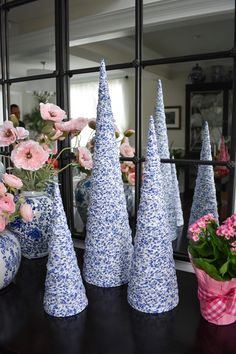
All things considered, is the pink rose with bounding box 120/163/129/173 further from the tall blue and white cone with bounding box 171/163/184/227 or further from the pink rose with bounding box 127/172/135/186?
the tall blue and white cone with bounding box 171/163/184/227

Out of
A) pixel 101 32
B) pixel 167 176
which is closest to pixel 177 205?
pixel 167 176

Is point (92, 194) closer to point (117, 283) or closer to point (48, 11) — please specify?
point (117, 283)

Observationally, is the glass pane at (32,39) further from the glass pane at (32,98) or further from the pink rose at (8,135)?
the pink rose at (8,135)

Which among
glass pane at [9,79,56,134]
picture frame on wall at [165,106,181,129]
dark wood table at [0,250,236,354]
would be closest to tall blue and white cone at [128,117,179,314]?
dark wood table at [0,250,236,354]

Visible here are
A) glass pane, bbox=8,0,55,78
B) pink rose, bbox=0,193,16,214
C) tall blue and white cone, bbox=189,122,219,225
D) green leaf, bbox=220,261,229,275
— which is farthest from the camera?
glass pane, bbox=8,0,55,78

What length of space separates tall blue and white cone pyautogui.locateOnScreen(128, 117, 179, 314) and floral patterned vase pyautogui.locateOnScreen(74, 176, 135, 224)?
12.3 inches

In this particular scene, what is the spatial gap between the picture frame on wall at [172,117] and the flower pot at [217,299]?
14.8 inches

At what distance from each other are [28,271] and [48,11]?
78 cm

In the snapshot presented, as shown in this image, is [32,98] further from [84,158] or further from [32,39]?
[84,158]

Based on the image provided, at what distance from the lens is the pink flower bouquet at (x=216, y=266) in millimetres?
542

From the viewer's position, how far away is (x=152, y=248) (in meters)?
0.61

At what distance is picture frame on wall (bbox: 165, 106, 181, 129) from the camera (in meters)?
0.80

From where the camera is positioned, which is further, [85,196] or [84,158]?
[85,196]

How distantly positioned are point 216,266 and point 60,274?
11.7 inches
